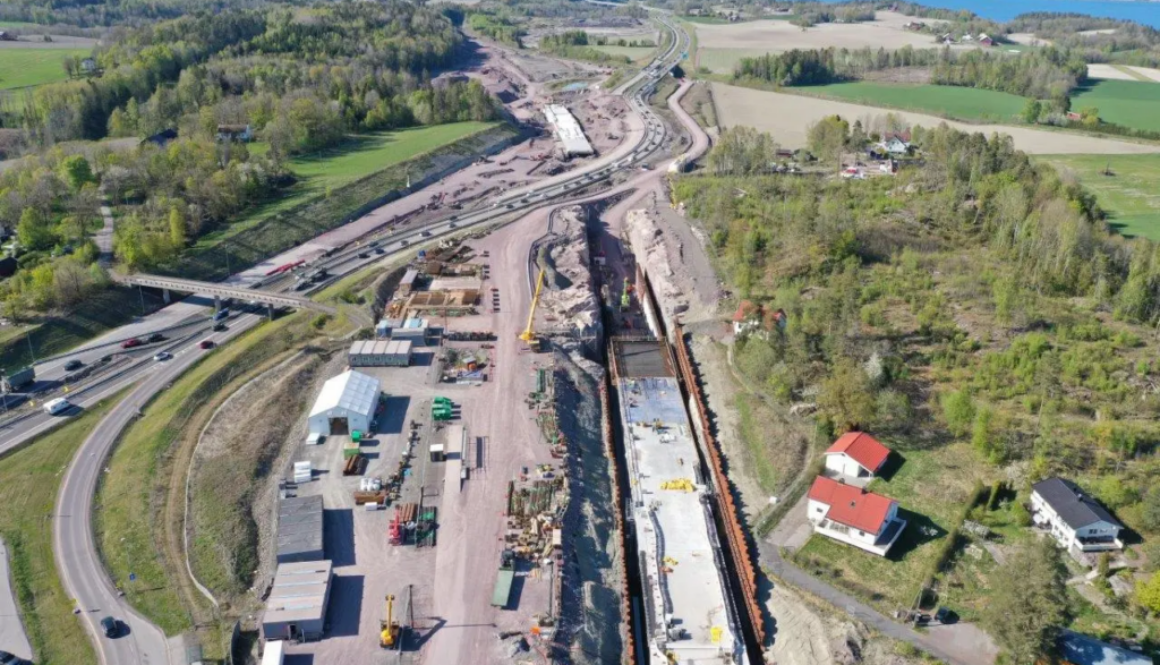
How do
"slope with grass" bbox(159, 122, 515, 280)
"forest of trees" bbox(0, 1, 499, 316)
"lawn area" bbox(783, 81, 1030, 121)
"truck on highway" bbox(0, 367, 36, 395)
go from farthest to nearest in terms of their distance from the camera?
1. "lawn area" bbox(783, 81, 1030, 121)
2. "slope with grass" bbox(159, 122, 515, 280)
3. "forest of trees" bbox(0, 1, 499, 316)
4. "truck on highway" bbox(0, 367, 36, 395)

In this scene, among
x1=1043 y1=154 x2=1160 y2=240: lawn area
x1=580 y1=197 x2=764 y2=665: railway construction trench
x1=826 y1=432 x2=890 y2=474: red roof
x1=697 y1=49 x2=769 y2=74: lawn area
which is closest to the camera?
x1=580 y1=197 x2=764 y2=665: railway construction trench

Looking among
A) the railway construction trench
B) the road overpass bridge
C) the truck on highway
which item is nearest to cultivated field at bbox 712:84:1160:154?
the railway construction trench

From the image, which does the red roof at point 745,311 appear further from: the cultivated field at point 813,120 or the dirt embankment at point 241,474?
the cultivated field at point 813,120

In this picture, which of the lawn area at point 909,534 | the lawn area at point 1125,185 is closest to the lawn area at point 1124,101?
the lawn area at point 1125,185

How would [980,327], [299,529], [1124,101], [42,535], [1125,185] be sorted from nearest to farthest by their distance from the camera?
[299,529] → [42,535] → [980,327] → [1125,185] → [1124,101]

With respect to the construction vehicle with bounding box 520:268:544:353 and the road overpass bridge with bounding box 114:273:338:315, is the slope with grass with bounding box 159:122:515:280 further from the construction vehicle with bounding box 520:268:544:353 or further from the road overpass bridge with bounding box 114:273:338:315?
the construction vehicle with bounding box 520:268:544:353

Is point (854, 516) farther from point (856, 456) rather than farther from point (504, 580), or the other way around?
point (504, 580)

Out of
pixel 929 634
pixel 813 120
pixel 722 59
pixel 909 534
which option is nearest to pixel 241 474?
pixel 929 634
